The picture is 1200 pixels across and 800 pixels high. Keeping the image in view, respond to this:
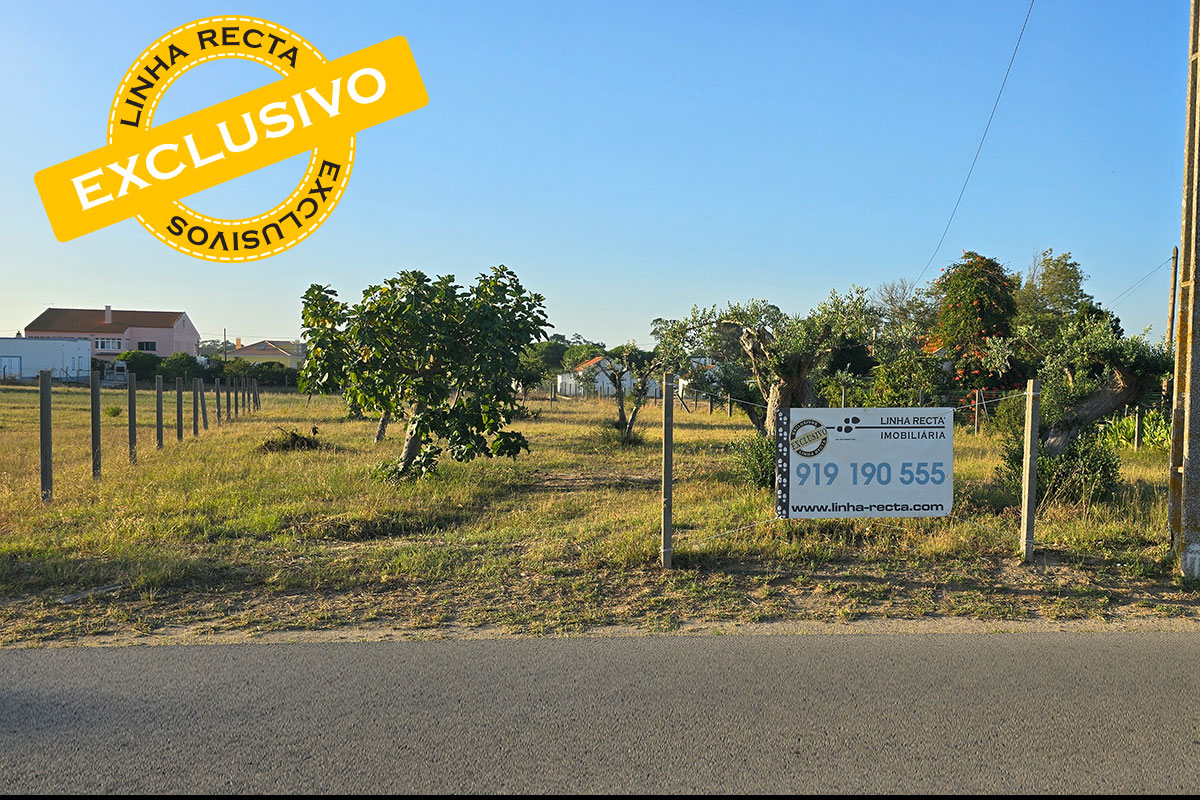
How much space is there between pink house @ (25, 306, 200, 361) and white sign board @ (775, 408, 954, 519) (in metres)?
74.7

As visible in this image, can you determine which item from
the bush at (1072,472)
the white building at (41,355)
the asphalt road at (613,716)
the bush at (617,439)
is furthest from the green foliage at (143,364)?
the asphalt road at (613,716)

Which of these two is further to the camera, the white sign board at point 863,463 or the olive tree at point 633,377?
the olive tree at point 633,377

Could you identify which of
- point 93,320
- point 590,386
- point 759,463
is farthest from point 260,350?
point 759,463

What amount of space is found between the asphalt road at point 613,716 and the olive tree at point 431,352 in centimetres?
657

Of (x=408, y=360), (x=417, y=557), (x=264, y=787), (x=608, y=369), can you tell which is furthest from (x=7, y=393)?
(x=264, y=787)

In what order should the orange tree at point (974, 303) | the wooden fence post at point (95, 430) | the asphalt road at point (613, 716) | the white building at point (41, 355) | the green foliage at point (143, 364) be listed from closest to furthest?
the asphalt road at point (613, 716)
the wooden fence post at point (95, 430)
the orange tree at point (974, 303)
the green foliage at point (143, 364)
the white building at point (41, 355)

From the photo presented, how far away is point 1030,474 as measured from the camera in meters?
7.30

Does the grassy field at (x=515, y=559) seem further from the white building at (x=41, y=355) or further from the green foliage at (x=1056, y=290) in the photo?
the white building at (x=41, y=355)

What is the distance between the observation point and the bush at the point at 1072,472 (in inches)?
389

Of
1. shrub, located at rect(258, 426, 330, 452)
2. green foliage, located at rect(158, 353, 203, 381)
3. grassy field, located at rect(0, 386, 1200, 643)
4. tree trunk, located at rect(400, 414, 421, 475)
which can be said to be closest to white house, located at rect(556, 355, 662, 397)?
green foliage, located at rect(158, 353, 203, 381)

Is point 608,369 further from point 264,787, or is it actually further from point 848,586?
point 264,787

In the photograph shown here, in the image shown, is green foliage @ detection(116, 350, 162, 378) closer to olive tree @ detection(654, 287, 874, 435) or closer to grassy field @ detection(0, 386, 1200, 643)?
grassy field @ detection(0, 386, 1200, 643)

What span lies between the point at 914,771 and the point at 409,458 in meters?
9.36

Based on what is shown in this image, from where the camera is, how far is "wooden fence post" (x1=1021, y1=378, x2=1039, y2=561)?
719cm
